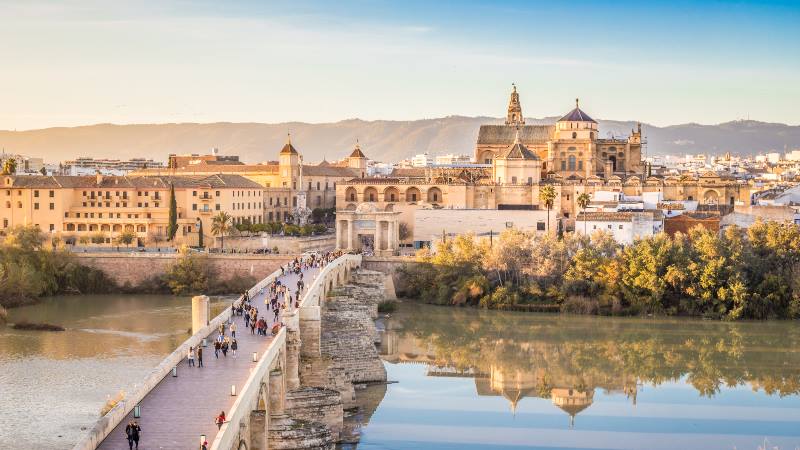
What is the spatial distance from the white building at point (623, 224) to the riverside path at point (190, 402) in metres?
26.2

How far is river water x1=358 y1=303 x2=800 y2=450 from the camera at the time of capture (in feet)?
73.0

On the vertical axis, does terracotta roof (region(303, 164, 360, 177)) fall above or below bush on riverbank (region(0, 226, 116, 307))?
above

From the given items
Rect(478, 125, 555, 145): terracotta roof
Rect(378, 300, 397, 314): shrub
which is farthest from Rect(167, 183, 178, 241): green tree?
Rect(478, 125, 555, 145): terracotta roof

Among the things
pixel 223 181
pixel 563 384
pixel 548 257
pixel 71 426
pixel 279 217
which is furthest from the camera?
pixel 279 217

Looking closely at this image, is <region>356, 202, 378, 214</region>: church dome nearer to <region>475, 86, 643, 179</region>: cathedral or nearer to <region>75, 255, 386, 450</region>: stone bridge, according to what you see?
<region>475, 86, 643, 179</region>: cathedral

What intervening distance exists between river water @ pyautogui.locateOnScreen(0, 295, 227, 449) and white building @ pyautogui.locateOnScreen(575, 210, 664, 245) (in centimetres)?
1581

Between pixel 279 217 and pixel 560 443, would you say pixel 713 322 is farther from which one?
pixel 279 217

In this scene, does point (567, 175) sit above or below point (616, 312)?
above

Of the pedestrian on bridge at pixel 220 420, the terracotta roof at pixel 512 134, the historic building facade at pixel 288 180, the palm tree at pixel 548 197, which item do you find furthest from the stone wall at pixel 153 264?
the pedestrian on bridge at pixel 220 420

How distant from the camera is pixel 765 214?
50281 millimetres

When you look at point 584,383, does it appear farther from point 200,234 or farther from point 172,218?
point 172,218

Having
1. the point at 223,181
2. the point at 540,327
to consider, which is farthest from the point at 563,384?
the point at 223,181

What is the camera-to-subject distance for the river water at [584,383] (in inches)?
876

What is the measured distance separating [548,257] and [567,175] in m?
20.7
